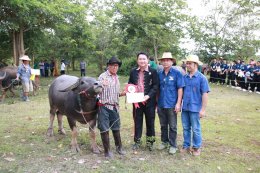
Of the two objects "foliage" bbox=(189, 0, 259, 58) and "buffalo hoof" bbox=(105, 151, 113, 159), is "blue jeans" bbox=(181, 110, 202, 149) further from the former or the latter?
"foliage" bbox=(189, 0, 259, 58)

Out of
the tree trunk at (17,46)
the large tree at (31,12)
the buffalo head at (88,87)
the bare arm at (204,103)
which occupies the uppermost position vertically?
the large tree at (31,12)

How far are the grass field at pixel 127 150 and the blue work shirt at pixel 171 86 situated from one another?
3.54 ft

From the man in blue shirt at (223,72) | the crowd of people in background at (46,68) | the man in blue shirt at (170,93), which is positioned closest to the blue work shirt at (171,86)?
the man in blue shirt at (170,93)

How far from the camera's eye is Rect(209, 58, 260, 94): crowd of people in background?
18.7m

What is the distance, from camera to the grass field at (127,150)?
229 inches

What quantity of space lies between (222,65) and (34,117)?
16161 millimetres

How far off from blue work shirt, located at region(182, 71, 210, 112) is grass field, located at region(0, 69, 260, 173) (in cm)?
103

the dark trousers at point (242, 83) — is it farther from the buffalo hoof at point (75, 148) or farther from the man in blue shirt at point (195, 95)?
the buffalo hoof at point (75, 148)

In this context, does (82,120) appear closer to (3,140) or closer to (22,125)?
(3,140)

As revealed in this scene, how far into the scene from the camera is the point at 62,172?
18.2ft

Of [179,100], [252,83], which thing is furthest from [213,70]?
[179,100]

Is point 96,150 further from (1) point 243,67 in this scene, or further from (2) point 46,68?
(2) point 46,68

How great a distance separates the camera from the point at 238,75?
20.4 meters

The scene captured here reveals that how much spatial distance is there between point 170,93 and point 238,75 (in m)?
15.2
